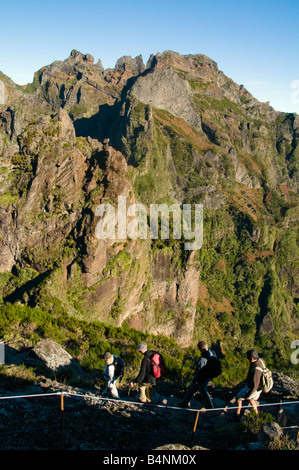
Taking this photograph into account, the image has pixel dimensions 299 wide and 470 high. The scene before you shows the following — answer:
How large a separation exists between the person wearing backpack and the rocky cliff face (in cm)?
2413

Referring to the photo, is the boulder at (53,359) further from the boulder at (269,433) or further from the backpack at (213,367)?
the boulder at (269,433)

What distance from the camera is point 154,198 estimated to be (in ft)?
306

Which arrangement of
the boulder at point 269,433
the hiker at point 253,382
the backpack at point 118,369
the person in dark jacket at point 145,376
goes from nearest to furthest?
the boulder at point 269,433 < the hiker at point 253,382 < the person in dark jacket at point 145,376 < the backpack at point 118,369

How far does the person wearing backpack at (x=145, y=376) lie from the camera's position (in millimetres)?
10250

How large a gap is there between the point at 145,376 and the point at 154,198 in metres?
84.3

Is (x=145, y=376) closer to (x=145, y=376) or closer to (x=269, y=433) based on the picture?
(x=145, y=376)

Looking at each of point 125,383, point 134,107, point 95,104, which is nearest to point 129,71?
point 95,104

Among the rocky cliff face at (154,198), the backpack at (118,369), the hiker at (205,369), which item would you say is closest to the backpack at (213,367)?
the hiker at (205,369)

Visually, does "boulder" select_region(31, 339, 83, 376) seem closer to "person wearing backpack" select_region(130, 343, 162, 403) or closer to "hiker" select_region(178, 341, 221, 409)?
"person wearing backpack" select_region(130, 343, 162, 403)

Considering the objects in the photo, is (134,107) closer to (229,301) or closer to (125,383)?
(229,301)

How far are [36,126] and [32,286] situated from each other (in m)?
19.6

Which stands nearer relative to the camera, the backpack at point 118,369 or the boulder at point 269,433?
the boulder at point 269,433

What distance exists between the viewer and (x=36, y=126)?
41.1 meters

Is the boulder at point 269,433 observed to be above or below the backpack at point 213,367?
below
